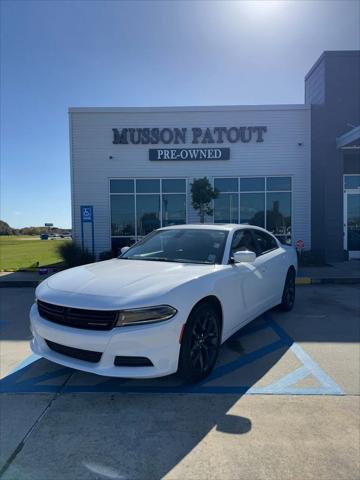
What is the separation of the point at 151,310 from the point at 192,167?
38.5 ft

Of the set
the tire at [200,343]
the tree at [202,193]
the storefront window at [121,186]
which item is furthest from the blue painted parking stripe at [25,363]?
the storefront window at [121,186]

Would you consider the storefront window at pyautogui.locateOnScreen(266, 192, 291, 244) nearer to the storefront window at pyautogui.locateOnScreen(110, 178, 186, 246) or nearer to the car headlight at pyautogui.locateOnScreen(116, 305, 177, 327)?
the storefront window at pyautogui.locateOnScreen(110, 178, 186, 246)

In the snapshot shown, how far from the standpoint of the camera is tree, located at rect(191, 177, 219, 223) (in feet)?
43.1

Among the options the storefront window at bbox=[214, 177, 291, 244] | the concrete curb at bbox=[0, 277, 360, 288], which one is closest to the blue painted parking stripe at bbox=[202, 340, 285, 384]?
the concrete curb at bbox=[0, 277, 360, 288]

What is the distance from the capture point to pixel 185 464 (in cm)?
249

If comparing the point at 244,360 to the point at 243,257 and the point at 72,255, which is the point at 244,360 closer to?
the point at 243,257

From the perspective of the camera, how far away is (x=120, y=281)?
3604 mm

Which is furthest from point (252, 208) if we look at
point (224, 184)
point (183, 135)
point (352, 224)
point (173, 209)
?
point (183, 135)

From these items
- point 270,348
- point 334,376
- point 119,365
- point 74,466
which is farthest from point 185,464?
point 270,348

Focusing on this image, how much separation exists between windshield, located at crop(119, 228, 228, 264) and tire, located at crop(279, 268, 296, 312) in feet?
6.87

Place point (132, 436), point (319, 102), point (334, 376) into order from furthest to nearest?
point (319, 102), point (334, 376), point (132, 436)

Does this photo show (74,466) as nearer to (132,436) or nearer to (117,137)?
(132,436)

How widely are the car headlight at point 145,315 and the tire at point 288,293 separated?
11.7ft

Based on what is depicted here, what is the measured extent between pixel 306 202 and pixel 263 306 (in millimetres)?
10344
